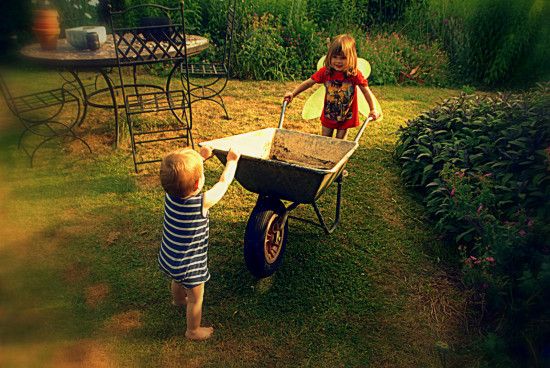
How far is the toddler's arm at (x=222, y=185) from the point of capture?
270cm

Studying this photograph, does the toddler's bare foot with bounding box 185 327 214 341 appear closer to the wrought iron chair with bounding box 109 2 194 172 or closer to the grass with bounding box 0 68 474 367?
the grass with bounding box 0 68 474 367

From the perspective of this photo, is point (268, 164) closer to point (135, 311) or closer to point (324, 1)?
point (135, 311)

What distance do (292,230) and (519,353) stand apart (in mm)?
2162

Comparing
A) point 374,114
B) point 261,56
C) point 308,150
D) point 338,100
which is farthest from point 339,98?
point 261,56

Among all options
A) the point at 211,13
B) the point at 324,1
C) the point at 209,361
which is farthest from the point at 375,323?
the point at 324,1

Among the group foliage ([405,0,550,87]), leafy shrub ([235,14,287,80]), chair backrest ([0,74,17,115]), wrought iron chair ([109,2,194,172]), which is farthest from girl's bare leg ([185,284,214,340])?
foliage ([405,0,550,87])

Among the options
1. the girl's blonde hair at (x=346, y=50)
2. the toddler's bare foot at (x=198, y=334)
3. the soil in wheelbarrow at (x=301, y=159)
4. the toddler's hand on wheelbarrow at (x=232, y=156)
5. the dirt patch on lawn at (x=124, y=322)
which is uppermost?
the girl's blonde hair at (x=346, y=50)

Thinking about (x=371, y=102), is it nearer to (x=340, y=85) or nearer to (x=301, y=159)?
(x=340, y=85)

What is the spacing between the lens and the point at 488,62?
879 cm

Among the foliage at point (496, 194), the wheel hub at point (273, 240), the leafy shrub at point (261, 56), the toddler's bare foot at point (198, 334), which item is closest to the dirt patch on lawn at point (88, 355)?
the toddler's bare foot at point (198, 334)

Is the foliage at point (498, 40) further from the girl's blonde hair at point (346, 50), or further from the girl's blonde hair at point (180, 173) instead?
the girl's blonde hair at point (180, 173)

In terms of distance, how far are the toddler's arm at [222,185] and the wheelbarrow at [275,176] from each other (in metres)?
0.16

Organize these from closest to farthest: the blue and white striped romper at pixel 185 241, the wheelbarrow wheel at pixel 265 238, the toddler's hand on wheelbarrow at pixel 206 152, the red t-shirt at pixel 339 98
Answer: the blue and white striped romper at pixel 185 241 < the toddler's hand on wheelbarrow at pixel 206 152 < the wheelbarrow wheel at pixel 265 238 < the red t-shirt at pixel 339 98

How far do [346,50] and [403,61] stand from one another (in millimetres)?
6119
